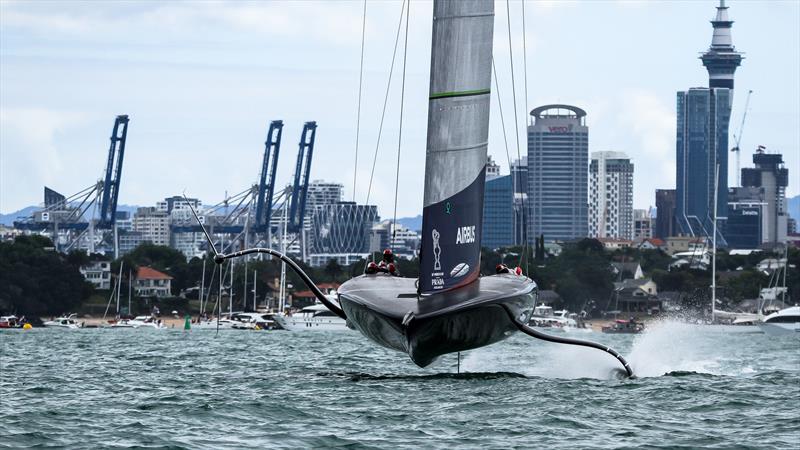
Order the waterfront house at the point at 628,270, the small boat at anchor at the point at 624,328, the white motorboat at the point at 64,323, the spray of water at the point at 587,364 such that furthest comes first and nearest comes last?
the waterfront house at the point at 628,270 < the small boat at anchor at the point at 624,328 < the white motorboat at the point at 64,323 < the spray of water at the point at 587,364

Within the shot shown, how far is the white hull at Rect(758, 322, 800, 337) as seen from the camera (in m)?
83.5

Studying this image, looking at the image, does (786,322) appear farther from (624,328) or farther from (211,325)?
(211,325)

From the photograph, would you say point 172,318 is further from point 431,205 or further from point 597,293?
point 431,205

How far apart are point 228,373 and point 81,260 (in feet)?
286

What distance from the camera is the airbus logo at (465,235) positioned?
23547 mm

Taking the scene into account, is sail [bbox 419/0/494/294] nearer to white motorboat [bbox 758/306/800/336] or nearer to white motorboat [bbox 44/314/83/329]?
white motorboat [bbox 758/306/800/336]

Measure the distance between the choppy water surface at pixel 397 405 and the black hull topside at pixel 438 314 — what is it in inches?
31.0

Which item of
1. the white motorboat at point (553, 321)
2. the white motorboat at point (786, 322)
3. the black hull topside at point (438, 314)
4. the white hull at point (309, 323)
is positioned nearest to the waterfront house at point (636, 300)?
the white motorboat at point (553, 321)

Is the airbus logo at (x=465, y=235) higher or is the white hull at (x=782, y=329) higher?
the airbus logo at (x=465, y=235)

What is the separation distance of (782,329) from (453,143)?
6408 centimetres

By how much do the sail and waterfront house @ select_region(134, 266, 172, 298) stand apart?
92.3 metres

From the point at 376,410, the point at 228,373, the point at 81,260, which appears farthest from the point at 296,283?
the point at 376,410

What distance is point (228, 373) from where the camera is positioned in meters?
29.3

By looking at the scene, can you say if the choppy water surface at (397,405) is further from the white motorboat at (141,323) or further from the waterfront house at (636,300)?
the waterfront house at (636,300)
